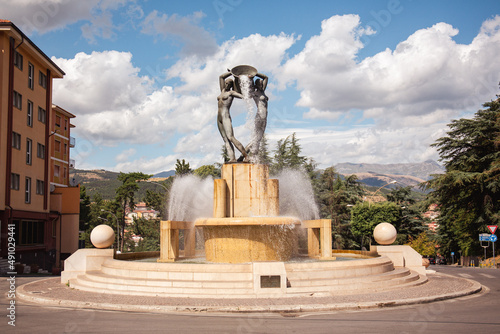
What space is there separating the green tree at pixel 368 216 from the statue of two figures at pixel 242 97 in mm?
27995

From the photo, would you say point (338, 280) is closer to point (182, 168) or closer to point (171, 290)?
point (171, 290)

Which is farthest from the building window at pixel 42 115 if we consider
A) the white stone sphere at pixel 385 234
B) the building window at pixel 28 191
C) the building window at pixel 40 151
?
the white stone sphere at pixel 385 234

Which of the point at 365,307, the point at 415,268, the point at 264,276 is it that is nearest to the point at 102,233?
the point at 264,276

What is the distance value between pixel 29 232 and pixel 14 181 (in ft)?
Answer: 13.0

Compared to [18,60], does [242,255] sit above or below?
below

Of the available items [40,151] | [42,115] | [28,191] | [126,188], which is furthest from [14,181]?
[126,188]

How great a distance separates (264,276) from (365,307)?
274cm

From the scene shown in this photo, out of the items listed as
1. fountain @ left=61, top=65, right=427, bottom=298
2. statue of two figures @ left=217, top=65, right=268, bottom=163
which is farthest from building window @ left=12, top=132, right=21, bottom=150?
statue of two figures @ left=217, top=65, right=268, bottom=163

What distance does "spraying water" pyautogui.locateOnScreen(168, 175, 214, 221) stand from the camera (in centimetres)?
1953

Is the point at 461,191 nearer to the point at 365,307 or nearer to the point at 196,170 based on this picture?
the point at 365,307

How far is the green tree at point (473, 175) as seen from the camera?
104 ft

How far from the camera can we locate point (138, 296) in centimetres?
1225

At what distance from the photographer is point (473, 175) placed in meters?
31.7

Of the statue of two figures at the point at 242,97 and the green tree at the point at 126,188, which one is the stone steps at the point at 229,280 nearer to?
the statue of two figures at the point at 242,97
